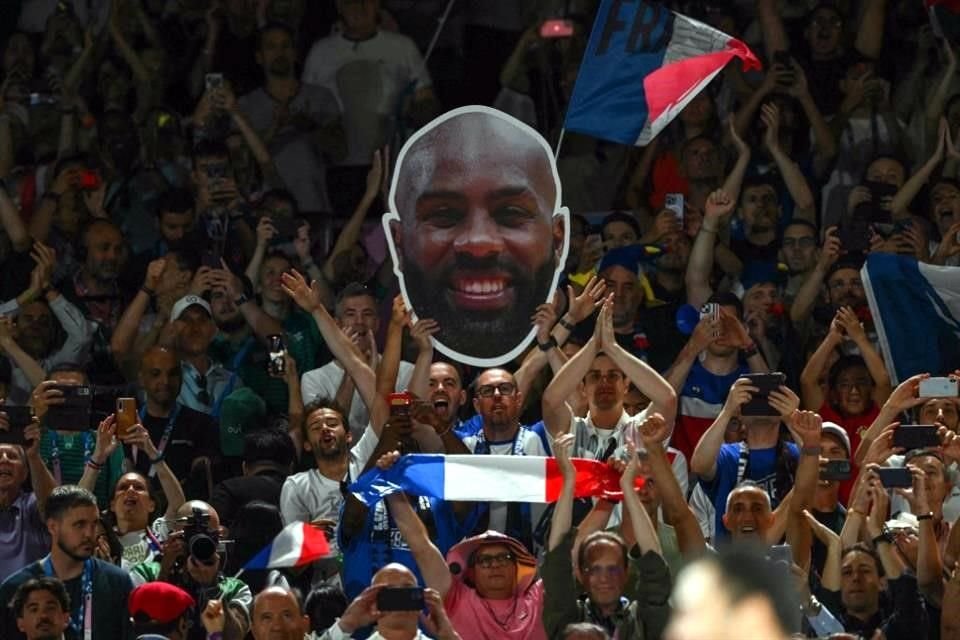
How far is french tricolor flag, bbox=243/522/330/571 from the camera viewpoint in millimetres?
9703

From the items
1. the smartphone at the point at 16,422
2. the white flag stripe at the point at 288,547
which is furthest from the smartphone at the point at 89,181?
the white flag stripe at the point at 288,547

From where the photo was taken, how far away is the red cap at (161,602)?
9312mm

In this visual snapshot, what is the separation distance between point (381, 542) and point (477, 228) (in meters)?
1.87

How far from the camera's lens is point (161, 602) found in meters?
9.32

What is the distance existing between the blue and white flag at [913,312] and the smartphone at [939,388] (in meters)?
0.99

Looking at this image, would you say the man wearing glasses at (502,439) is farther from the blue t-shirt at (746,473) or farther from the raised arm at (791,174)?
the raised arm at (791,174)

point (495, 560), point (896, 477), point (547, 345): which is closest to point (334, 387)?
point (547, 345)

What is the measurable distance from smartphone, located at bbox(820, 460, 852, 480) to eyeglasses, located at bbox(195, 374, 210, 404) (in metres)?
3.27

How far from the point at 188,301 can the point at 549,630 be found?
12.1 ft

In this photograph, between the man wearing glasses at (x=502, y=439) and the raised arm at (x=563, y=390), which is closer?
the man wearing glasses at (x=502, y=439)

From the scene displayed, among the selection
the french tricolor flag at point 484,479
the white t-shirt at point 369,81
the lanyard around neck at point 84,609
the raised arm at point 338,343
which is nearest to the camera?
the lanyard around neck at point 84,609

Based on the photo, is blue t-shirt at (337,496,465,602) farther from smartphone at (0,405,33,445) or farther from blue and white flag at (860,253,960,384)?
blue and white flag at (860,253,960,384)

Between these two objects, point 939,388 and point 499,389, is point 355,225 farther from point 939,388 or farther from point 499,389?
point 939,388

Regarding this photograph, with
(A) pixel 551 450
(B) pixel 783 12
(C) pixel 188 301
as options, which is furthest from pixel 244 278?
(B) pixel 783 12
